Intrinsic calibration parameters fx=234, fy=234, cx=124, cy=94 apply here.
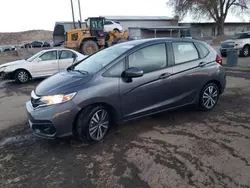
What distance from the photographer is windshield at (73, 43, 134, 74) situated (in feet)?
13.1

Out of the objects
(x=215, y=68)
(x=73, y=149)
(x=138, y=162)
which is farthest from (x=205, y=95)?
(x=73, y=149)

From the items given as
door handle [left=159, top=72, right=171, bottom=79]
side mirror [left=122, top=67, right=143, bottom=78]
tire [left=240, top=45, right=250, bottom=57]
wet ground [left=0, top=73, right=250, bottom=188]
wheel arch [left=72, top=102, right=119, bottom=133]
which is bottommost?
wet ground [left=0, top=73, right=250, bottom=188]

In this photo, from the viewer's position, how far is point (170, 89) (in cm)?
440


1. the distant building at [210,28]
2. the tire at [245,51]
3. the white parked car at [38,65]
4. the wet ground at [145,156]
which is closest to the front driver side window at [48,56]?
the white parked car at [38,65]

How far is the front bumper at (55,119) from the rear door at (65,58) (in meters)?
7.21

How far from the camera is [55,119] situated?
340 centimetres

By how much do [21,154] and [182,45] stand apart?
3.51 metres

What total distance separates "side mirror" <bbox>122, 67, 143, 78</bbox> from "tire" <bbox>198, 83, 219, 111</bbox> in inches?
71.0

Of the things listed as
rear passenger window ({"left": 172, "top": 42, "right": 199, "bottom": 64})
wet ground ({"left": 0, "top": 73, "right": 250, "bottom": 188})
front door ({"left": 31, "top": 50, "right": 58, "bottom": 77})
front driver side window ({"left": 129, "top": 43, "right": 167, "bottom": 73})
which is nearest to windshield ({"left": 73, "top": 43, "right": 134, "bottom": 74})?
→ front driver side window ({"left": 129, "top": 43, "right": 167, "bottom": 73})

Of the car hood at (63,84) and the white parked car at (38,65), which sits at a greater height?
the car hood at (63,84)

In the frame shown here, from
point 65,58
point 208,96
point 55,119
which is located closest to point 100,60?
point 55,119

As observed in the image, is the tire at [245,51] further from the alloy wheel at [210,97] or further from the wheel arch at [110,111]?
the wheel arch at [110,111]

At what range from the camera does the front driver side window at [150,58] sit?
13.4ft

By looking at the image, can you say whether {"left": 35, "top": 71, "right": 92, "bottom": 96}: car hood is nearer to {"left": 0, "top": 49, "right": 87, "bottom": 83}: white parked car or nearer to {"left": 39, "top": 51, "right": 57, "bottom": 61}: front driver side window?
{"left": 0, "top": 49, "right": 87, "bottom": 83}: white parked car
